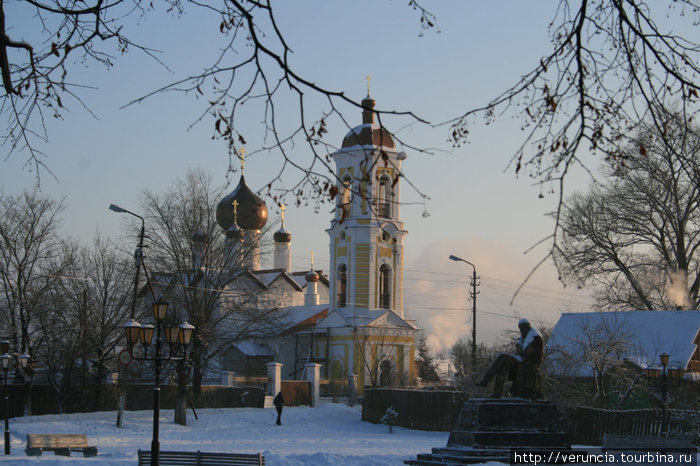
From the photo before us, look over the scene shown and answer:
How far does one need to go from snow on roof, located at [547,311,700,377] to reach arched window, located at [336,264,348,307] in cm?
1959

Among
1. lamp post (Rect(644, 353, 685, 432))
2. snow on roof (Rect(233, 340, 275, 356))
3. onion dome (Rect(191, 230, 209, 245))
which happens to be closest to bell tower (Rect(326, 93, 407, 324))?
snow on roof (Rect(233, 340, 275, 356))

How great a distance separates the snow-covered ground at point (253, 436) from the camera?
18516 millimetres

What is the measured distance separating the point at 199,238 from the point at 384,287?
18.9 metres

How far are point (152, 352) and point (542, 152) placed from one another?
31269 millimetres

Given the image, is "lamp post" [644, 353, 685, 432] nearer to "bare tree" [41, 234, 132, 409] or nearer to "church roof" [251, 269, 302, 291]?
"bare tree" [41, 234, 132, 409]

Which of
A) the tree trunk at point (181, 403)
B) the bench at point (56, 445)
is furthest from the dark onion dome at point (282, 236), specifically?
the bench at point (56, 445)

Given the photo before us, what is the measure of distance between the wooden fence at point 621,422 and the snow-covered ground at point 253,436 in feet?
12.4

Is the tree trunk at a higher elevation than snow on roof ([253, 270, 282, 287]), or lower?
lower

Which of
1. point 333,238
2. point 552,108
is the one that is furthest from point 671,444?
point 333,238

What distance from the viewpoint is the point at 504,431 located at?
16.8 m

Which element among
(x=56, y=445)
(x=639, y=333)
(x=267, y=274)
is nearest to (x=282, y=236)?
(x=267, y=274)

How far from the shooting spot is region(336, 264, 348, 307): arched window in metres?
52.2

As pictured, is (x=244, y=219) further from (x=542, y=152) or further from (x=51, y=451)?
(x=542, y=152)

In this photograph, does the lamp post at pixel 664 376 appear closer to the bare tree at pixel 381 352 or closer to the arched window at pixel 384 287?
the bare tree at pixel 381 352
